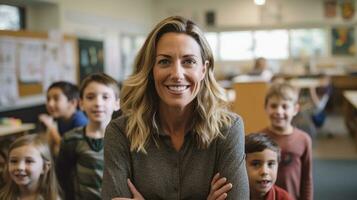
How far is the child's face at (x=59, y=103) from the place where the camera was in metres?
2.87

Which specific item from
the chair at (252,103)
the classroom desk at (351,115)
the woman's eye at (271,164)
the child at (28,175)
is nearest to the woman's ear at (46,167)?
the child at (28,175)

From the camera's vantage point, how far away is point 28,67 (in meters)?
5.48

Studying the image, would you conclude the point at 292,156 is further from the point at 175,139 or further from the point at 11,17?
the point at 11,17

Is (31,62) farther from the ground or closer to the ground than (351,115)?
farther from the ground

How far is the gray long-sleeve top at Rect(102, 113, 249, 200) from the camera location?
1362 millimetres

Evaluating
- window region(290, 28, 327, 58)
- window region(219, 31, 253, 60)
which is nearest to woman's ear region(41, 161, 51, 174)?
window region(219, 31, 253, 60)

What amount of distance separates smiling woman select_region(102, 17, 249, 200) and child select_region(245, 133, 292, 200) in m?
0.36

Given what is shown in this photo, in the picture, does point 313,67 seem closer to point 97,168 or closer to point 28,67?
point 28,67

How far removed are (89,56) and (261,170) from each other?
5.80 m

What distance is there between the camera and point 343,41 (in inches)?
393

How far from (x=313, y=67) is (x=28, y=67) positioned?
6.89 metres

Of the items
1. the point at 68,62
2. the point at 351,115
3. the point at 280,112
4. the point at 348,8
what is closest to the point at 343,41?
the point at 348,8

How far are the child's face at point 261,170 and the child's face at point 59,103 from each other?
155 cm

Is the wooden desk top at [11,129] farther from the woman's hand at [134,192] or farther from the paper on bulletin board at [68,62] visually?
the woman's hand at [134,192]
